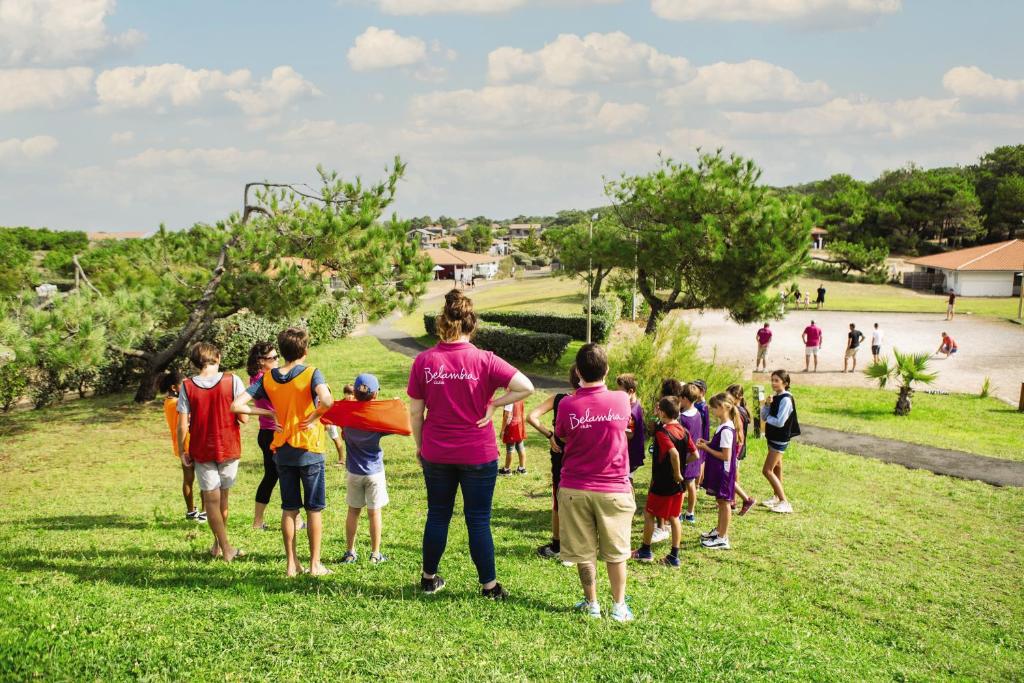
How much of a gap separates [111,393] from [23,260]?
52119mm

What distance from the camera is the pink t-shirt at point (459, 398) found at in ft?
14.2

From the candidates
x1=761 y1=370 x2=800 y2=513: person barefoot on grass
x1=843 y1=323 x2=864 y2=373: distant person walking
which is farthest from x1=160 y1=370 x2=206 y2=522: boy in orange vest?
x1=843 y1=323 x2=864 y2=373: distant person walking

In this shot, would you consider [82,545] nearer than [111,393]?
Yes

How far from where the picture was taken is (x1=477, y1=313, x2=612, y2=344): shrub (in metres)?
27.3

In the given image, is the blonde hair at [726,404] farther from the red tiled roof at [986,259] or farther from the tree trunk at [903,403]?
the red tiled roof at [986,259]

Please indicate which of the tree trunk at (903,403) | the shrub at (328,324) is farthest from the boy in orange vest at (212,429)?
the shrub at (328,324)

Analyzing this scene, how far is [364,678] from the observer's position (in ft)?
12.2

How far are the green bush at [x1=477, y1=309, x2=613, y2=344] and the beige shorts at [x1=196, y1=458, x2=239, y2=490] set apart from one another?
22.1m

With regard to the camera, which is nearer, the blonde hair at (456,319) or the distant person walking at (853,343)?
the blonde hair at (456,319)

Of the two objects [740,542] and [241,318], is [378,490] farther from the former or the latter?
[241,318]

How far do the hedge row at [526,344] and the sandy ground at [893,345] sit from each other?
4.80 meters

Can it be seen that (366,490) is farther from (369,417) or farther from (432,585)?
(432,585)

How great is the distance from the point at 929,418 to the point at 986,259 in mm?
36779

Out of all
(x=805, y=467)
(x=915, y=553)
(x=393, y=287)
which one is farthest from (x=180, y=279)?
(x=915, y=553)
